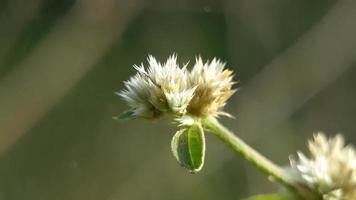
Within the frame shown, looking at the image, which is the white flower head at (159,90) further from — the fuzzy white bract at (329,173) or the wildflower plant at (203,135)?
the fuzzy white bract at (329,173)

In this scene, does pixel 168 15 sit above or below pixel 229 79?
above

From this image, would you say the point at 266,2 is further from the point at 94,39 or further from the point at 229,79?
the point at 229,79

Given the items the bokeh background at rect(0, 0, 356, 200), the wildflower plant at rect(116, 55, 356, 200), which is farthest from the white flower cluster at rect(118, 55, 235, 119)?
the bokeh background at rect(0, 0, 356, 200)

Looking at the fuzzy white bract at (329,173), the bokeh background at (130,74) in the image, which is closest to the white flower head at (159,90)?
the fuzzy white bract at (329,173)

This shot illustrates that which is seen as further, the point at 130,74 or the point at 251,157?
the point at 130,74

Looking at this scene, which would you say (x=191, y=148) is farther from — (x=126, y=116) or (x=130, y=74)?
(x=130, y=74)

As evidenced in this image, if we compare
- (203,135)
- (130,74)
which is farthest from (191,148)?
(130,74)

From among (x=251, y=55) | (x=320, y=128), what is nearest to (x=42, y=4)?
(x=251, y=55)
